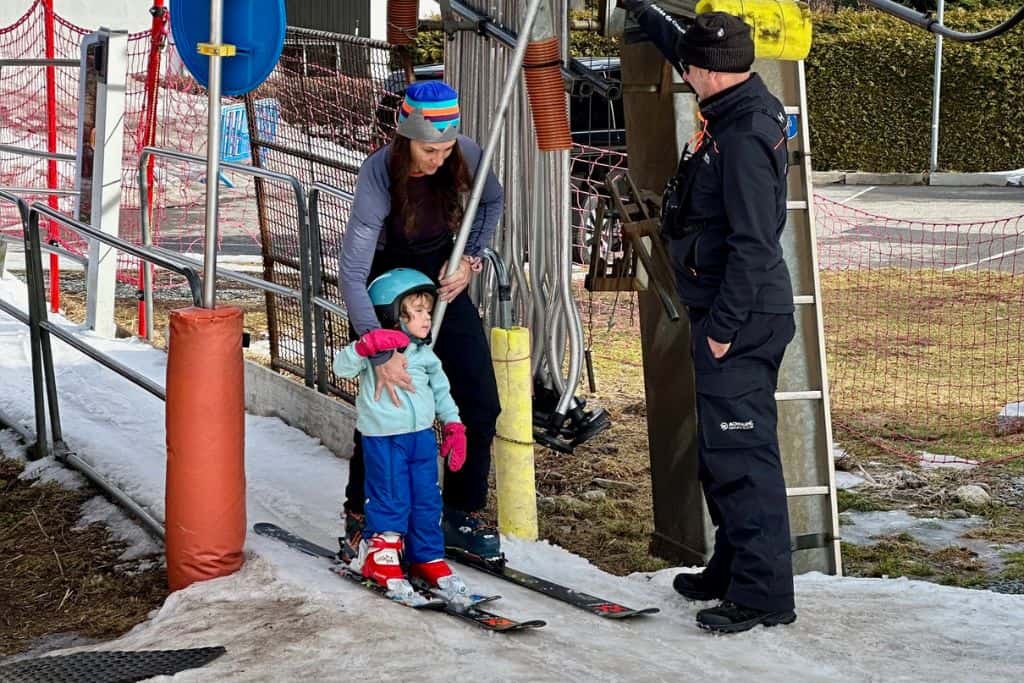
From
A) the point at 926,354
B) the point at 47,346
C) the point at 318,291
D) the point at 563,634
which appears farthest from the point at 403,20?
the point at 926,354

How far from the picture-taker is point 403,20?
591 cm

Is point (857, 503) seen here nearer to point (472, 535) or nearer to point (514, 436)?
point (514, 436)

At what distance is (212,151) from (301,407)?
2.60 metres

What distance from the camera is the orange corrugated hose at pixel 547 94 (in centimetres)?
494

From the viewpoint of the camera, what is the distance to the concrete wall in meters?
6.41

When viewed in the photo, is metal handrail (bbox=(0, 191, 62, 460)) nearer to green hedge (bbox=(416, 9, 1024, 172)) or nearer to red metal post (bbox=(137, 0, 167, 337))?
red metal post (bbox=(137, 0, 167, 337))

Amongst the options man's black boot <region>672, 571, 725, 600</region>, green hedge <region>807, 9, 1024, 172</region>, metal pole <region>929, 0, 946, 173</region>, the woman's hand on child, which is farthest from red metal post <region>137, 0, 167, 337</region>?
green hedge <region>807, 9, 1024, 172</region>

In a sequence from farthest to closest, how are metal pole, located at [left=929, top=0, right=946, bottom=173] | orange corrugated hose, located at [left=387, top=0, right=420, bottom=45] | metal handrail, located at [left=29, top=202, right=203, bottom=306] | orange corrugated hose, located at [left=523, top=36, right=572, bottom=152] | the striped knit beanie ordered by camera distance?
1. metal pole, located at [left=929, top=0, right=946, bottom=173]
2. orange corrugated hose, located at [left=387, top=0, right=420, bottom=45]
3. orange corrugated hose, located at [left=523, top=36, right=572, bottom=152]
4. metal handrail, located at [left=29, top=202, right=203, bottom=306]
5. the striped knit beanie

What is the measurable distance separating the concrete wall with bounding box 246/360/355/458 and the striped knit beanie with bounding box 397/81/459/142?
2279 millimetres

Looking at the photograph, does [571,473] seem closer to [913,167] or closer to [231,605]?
[231,605]

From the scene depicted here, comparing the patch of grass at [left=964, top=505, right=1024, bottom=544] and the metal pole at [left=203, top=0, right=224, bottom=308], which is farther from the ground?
the metal pole at [left=203, top=0, right=224, bottom=308]

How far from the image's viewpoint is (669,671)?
368 centimetres

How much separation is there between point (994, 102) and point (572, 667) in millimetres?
21365

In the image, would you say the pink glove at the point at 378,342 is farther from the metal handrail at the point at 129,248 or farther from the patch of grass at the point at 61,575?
the patch of grass at the point at 61,575
